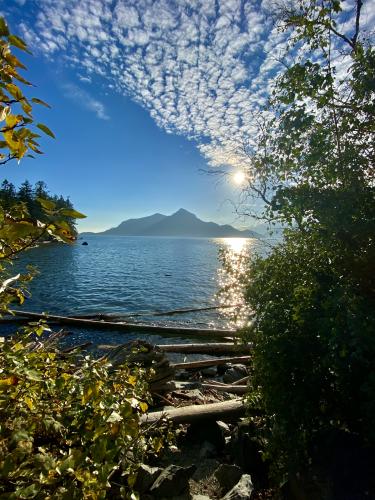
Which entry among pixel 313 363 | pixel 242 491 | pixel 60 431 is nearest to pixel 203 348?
pixel 242 491

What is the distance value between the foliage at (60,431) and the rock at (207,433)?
19.2 feet

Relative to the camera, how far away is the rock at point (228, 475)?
20.1 feet

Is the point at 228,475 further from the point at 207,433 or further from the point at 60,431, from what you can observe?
the point at 60,431

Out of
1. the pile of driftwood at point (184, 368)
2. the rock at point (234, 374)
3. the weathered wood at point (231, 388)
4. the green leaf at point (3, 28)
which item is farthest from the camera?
the rock at point (234, 374)

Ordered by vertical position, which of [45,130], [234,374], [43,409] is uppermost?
[45,130]

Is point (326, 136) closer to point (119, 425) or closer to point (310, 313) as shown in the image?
point (310, 313)

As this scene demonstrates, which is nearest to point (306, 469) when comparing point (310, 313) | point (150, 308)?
point (310, 313)

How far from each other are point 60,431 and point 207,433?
22.2 feet

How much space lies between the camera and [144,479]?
563 cm

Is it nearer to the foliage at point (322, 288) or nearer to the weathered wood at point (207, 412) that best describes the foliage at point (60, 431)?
the foliage at point (322, 288)

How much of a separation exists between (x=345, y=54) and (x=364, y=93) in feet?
6.40

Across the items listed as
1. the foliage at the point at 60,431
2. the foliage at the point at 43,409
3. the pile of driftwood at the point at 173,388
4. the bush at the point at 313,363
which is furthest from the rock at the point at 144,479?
the foliage at the point at 60,431

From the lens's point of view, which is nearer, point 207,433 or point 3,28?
point 3,28

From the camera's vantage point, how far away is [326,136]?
5633 mm
